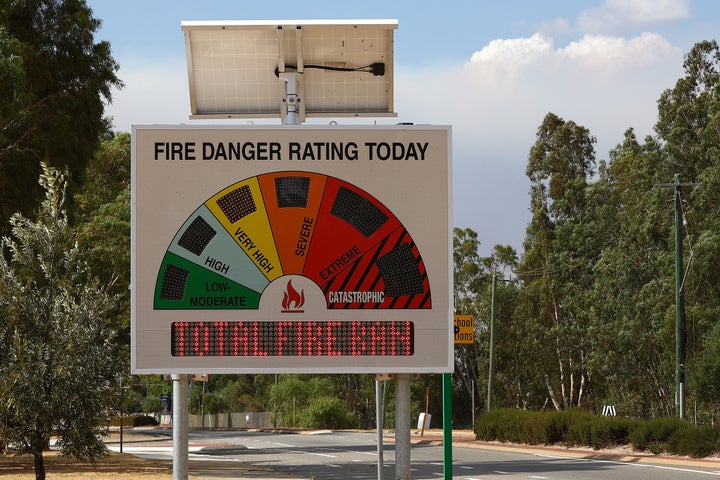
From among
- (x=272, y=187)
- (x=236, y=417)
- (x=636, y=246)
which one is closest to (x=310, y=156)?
(x=272, y=187)

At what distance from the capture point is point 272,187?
9.77 meters

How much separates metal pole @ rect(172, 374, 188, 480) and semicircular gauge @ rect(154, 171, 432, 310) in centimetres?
71

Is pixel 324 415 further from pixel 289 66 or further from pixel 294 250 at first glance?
pixel 294 250

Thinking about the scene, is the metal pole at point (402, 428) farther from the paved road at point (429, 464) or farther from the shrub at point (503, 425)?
the shrub at point (503, 425)

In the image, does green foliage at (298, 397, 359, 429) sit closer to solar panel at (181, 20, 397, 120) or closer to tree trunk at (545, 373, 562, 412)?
tree trunk at (545, 373, 562, 412)

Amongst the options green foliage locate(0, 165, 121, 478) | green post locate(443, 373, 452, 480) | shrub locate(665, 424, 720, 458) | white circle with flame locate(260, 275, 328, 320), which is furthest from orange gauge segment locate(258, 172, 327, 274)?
shrub locate(665, 424, 720, 458)

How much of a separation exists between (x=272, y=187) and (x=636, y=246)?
57340 mm

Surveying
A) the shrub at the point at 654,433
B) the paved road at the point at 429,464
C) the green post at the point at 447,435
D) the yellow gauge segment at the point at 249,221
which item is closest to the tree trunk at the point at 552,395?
the paved road at the point at 429,464

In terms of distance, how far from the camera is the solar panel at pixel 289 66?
1045 centimetres

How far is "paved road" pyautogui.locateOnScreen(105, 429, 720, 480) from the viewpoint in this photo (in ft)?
86.2

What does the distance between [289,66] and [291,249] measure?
1979 millimetres

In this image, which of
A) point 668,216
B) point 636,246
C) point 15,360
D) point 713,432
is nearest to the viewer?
point 15,360

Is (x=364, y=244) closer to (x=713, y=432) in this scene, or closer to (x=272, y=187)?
(x=272, y=187)

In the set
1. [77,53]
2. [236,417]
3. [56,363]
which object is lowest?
[236,417]
